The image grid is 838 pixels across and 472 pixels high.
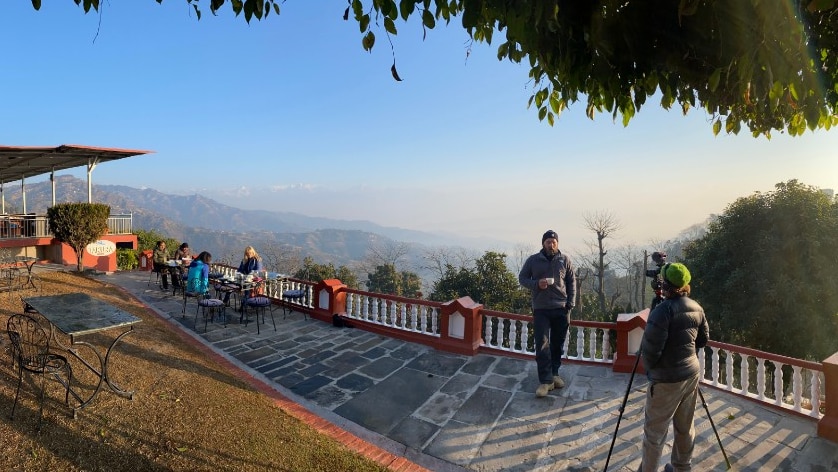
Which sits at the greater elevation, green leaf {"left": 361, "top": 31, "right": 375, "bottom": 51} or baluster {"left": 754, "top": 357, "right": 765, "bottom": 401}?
green leaf {"left": 361, "top": 31, "right": 375, "bottom": 51}

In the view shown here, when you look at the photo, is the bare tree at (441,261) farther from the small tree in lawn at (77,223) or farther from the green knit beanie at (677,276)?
the green knit beanie at (677,276)

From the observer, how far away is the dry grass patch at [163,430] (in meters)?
3.22

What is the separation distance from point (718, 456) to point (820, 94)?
3.23 meters

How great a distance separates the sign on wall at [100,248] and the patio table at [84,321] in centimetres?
1160

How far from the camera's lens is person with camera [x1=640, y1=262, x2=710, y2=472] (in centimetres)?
315

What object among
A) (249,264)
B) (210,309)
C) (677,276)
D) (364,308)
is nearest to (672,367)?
(677,276)

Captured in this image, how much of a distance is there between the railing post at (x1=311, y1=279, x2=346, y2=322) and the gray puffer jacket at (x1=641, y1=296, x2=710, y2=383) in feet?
21.1

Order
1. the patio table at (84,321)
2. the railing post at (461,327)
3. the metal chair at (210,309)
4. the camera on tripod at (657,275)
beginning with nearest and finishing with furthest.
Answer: the patio table at (84,321)
the camera on tripod at (657,275)
the railing post at (461,327)
the metal chair at (210,309)

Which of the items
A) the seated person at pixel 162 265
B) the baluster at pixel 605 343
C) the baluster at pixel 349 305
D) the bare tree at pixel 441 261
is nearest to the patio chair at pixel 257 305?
the baluster at pixel 349 305

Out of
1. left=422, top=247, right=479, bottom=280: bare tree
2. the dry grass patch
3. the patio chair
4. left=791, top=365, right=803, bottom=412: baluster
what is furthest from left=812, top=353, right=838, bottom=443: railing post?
left=422, top=247, right=479, bottom=280: bare tree

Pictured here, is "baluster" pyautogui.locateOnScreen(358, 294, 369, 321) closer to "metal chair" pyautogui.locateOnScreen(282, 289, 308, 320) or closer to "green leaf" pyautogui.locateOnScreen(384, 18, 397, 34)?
"metal chair" pyautogui.locateOnScreen(282, 289, 308, 320)

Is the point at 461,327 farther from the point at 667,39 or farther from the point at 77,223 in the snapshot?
the point at 77,223

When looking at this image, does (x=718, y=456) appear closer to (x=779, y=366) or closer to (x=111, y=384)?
(x=779, y=366)

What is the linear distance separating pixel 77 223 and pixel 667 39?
15.3 meters
